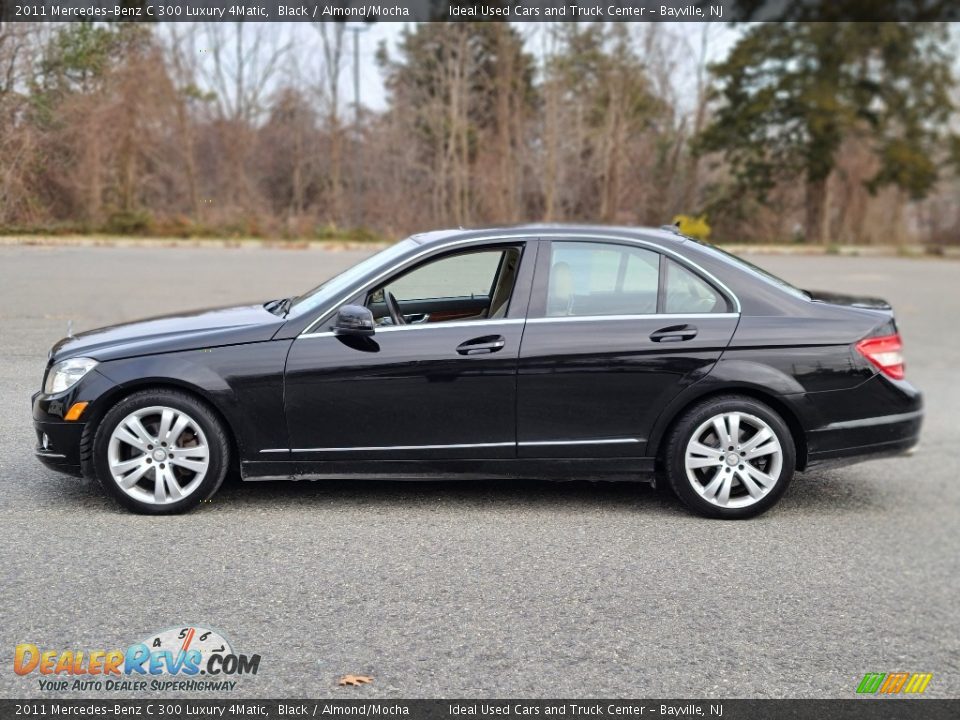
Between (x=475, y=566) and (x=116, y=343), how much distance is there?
224 centimetres

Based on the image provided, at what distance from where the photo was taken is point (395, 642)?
3.54 metres

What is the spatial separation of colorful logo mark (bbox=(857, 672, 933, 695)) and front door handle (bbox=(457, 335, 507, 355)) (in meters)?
2.34

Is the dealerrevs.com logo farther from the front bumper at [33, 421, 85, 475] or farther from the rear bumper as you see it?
the rear bumper

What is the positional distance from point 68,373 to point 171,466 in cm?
72

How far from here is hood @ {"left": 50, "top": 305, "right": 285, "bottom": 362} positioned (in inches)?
190

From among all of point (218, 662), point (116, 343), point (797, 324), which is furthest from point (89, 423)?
point (797, 324)

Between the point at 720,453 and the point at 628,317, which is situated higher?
the point at 628,317

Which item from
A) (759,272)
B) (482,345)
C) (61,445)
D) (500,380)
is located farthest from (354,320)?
(759,272)

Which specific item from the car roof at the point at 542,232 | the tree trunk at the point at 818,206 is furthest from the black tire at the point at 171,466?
the tree trunk at the point at 818,206

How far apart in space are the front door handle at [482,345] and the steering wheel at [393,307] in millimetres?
385

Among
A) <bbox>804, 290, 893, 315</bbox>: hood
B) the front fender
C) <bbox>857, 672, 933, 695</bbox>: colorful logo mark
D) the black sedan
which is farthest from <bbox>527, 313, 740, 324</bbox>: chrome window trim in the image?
<bbox>857, 672, 933, 695</bbox>: colorful logo mark

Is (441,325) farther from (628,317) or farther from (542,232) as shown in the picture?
(628,317)

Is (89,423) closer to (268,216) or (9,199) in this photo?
(9,199)

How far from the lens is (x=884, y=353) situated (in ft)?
16.9
